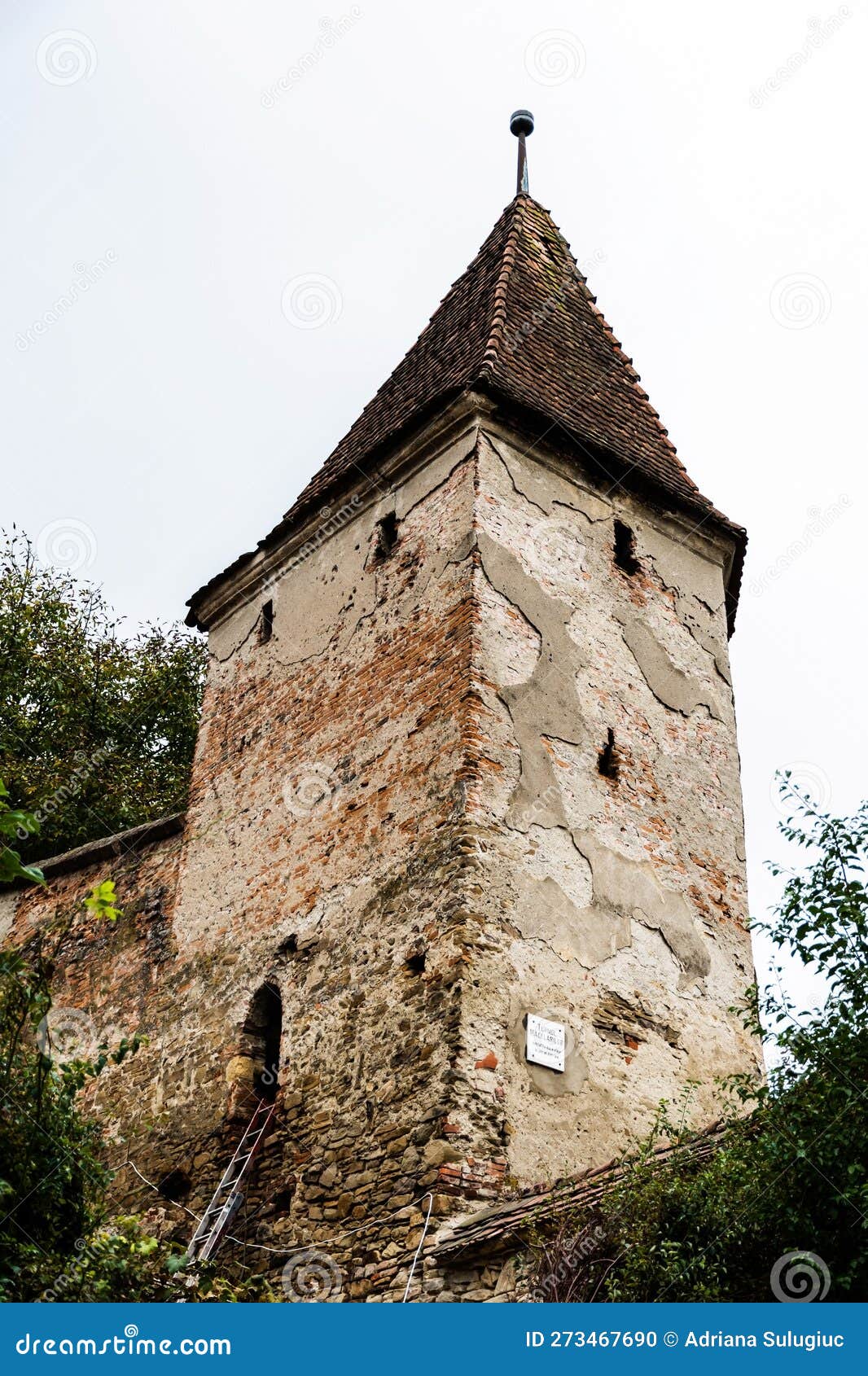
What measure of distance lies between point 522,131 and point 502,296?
12.3ft

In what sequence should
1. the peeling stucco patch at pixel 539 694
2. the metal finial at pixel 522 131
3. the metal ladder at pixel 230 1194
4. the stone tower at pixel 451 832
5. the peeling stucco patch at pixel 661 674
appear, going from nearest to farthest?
the stone tower at pixel 451 832 < the metal ladder at pixel 230 1194 < the peeling stucco patch at pixel 539 694 < the peeling stucco patch at pixel 661 674 < the metal finial at pixel 522 131

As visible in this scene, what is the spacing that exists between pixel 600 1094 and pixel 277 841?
3.39m

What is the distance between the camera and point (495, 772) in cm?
959

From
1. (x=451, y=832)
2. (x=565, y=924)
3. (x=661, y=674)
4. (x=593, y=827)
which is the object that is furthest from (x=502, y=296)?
(x=565, y=924)

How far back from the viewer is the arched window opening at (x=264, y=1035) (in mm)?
10248

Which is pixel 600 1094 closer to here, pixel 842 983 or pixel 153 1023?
pixel 842 983

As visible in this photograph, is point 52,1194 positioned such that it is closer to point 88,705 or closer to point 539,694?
point 539,694

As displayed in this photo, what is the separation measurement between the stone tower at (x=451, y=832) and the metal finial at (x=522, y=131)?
2.47 m

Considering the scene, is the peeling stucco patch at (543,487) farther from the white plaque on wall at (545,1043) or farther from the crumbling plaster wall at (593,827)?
the white plaque on wall at (545,1043)

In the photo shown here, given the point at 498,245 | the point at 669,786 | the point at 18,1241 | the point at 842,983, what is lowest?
the point at 18,1241

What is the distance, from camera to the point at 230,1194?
976cm

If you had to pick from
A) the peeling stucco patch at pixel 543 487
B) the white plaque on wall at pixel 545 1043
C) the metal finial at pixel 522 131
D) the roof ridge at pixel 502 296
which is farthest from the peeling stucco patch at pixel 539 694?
the metal finial at pixel 522 131
